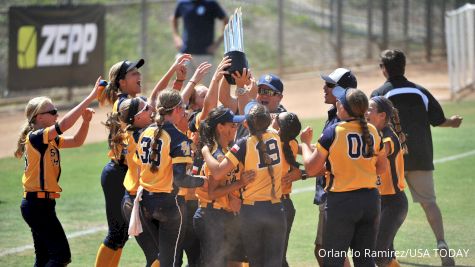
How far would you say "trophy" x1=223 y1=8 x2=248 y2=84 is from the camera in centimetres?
842

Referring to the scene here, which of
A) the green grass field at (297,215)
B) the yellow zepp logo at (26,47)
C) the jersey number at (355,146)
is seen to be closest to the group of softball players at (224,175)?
Answer: the jersey number at (355,146)

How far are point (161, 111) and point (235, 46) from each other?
1.34 meters

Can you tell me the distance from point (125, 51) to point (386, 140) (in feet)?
62.7

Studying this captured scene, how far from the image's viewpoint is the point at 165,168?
7582mm

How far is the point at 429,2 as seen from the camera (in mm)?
31203

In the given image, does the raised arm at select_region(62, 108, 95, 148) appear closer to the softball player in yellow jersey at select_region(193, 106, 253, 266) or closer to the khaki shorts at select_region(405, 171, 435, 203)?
the softball player in yellow jersey at select_region(193, 106, 253, 266)

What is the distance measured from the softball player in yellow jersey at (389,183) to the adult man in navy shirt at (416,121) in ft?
3.39

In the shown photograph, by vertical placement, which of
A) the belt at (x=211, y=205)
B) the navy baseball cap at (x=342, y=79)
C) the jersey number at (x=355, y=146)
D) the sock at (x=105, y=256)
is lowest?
the sock at (x=105, y=256)

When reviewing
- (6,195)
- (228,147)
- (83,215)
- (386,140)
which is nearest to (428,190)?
(386,140)

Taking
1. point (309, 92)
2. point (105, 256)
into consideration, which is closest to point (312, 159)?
point (105, 256)

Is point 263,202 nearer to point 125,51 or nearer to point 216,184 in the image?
point 216,184

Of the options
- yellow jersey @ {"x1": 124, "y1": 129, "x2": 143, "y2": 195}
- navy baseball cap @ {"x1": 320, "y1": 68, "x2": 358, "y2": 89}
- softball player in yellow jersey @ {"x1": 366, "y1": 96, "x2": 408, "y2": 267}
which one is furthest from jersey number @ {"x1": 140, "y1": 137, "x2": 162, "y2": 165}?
softball player in yellow jersey @ {"x1": 366, "y1": 96, "x2": 408, "y2": 267}

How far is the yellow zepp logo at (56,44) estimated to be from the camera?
20781mm

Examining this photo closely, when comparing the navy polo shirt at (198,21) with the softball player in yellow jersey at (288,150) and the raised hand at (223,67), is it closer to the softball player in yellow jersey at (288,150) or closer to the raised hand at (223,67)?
the raised hand at (223,67)
